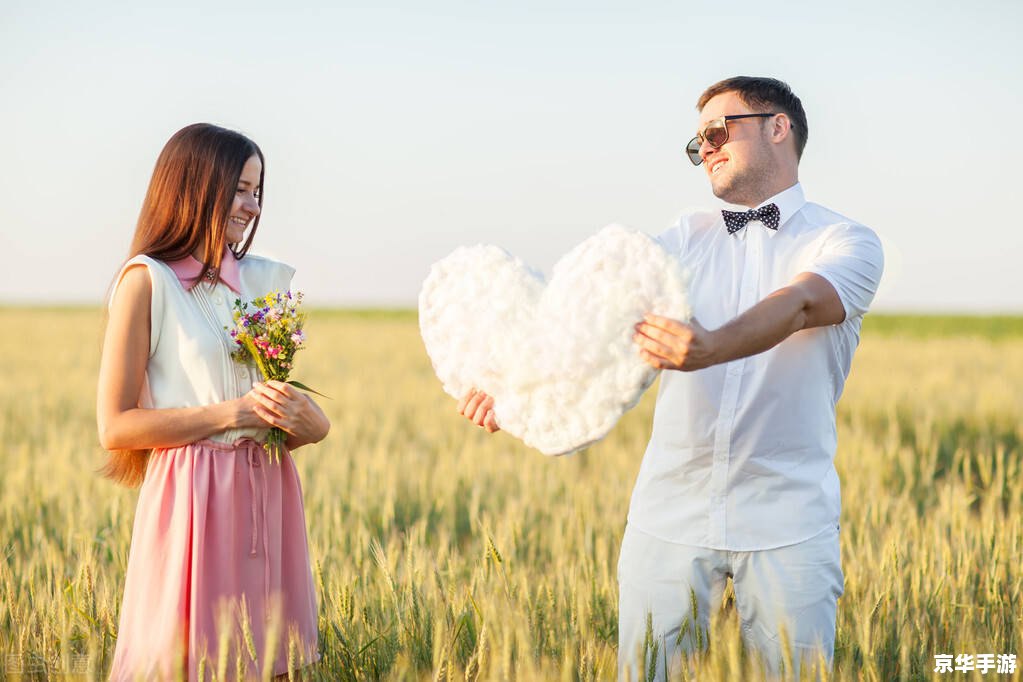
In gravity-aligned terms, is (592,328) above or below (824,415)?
above

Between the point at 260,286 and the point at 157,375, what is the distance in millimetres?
400

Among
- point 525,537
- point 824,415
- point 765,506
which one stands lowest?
point 525,537

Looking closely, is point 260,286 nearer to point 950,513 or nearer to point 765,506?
point 765,506

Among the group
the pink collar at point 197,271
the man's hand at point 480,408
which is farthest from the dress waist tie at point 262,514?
the man's hand at point 480,408

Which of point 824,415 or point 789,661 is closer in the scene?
point 789,661

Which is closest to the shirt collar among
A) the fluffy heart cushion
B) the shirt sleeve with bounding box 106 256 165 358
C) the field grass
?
the fluffy heart cushion

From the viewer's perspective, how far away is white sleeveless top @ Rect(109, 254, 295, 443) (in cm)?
229

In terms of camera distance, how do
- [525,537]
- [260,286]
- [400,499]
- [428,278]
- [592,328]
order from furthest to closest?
1. [400,499]
2. [525,537]
3. [260,286]
4. [428,278]
5. [592,328]

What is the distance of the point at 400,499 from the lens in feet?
19.0

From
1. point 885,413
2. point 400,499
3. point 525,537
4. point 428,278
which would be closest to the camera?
point 428,278

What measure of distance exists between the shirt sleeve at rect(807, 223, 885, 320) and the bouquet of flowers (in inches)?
53.4

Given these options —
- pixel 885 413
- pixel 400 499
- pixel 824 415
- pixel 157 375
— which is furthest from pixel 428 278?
pixel 885 413

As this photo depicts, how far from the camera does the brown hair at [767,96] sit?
250cm

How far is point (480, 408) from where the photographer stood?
222cm
